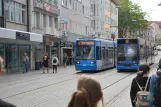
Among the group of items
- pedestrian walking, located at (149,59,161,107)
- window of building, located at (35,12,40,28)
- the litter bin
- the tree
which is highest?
the tree

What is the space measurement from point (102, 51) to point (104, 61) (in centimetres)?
138

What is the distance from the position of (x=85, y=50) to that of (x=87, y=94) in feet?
87.0

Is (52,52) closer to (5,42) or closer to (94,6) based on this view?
(5,42)

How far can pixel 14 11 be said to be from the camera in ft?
110

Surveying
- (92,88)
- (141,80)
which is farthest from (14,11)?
(92,88)

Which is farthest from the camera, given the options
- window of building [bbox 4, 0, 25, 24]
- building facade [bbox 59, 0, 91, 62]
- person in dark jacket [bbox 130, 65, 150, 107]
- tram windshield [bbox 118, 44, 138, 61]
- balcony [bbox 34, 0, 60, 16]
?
A: building facade [bbox 59, 0, 91, 62]

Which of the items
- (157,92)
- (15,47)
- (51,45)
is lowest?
(157,92)

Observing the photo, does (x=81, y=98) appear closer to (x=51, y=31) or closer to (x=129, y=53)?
(x=129, y=53)

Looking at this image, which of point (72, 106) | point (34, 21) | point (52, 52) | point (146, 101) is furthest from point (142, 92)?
point (52, 52)

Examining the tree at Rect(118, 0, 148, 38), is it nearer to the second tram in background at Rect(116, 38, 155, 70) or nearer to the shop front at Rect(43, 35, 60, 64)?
the shop front at Rect(43, 35, 60, 64)

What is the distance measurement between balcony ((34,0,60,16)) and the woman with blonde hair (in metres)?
35.6

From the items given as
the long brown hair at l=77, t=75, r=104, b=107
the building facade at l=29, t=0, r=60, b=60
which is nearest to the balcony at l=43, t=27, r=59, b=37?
the building facade at l=29, t=0, r=60, b=60

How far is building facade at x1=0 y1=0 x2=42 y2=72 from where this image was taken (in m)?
30.2

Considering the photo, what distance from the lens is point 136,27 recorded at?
91188 millimetres
